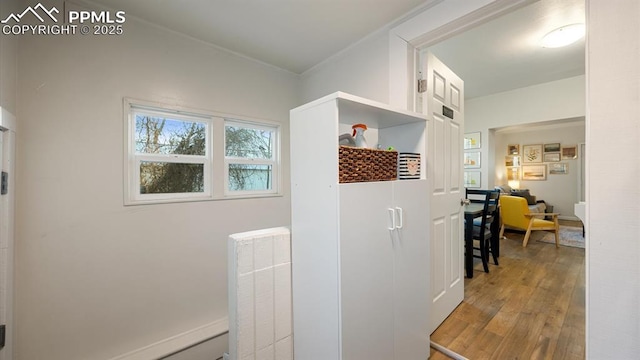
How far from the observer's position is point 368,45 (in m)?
1.98

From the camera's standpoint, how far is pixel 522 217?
413 cm

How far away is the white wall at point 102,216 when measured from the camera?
147 centimetres

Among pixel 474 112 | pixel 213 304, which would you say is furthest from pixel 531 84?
pixel 213 304

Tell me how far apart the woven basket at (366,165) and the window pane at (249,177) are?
1.50m

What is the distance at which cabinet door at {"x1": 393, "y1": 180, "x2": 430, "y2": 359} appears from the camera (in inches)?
54.4

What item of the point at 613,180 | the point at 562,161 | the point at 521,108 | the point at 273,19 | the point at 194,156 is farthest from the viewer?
the point at 562,161

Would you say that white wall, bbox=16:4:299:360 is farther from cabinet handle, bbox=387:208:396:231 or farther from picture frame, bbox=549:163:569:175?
picture frame, bbox=549:163:569:175

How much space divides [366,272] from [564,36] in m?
3.09

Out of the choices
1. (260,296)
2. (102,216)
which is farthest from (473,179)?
(102,216)

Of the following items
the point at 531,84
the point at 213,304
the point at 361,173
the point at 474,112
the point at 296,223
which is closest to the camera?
the point at 361,173

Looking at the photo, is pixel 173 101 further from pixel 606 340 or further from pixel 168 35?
pixel 606 340

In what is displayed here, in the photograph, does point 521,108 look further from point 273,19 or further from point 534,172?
point 273,19

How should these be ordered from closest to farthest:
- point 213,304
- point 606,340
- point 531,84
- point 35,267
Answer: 1. point 606,340
2. point 35,267
3. point 213,304
4. point 531,84

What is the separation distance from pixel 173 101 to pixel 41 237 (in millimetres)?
1198
